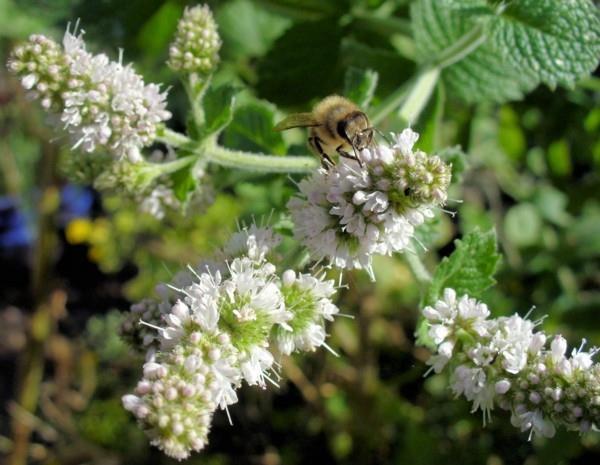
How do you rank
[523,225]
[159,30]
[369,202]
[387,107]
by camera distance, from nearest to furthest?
[369,202] < [387,107] < [159,30] < [523,225]

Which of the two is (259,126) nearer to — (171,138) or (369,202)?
(171,138)

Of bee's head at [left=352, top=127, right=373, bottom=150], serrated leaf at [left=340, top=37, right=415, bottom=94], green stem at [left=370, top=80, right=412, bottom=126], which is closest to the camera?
bee's head at [left=352, top=127, right=373, bottom=150]

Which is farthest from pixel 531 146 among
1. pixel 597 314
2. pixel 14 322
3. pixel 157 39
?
pixel 14 322

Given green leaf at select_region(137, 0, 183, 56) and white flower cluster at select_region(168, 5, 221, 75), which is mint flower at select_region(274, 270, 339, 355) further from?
green leaf at select_region(137, 0, 183, 56)

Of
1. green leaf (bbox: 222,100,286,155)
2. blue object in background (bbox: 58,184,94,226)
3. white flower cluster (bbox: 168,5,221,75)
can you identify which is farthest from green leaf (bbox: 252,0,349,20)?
blue object in background (bbox: 58,184,94,226)

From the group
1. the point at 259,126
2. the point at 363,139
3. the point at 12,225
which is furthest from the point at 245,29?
the point at 12,225
